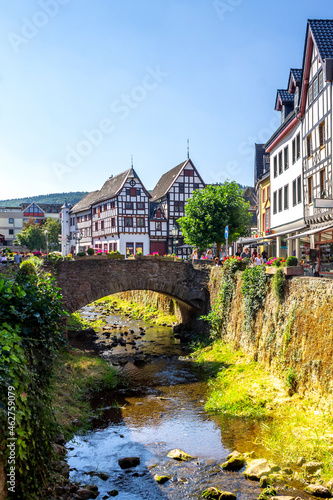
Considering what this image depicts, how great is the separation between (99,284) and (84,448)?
13186 millimetres

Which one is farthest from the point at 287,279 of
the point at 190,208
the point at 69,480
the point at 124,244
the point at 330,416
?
the point at 124,244

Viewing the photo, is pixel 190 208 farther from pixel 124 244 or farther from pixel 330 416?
pixel 330 416

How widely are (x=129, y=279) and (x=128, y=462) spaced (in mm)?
14905

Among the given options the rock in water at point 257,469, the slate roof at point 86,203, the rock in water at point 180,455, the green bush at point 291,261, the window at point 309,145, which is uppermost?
the slate roof at point 86,203

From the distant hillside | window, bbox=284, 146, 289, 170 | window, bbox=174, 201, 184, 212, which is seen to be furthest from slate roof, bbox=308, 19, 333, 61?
the distant hillside

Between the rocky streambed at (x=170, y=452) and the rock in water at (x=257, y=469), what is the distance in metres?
0.02

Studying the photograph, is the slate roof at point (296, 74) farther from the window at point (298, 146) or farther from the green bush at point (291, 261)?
the green bush at point (291, 261)

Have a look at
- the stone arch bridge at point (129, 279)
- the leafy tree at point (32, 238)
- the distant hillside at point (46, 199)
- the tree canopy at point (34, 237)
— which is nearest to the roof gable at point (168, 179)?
the stone arch bridge at point (129, 279)

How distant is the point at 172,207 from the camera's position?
54.0 metres

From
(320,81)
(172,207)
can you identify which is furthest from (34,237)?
(320,81)

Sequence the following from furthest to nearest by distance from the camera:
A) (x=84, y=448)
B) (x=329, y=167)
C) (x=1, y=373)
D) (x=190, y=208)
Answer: (x=190, y=208) < (x=329, y=167) < (x=84, y=448) < (x=1, y=373)

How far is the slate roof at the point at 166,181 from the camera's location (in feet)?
177

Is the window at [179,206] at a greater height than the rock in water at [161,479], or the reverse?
the window at [179,206]

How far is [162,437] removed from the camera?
1312 centimetres
